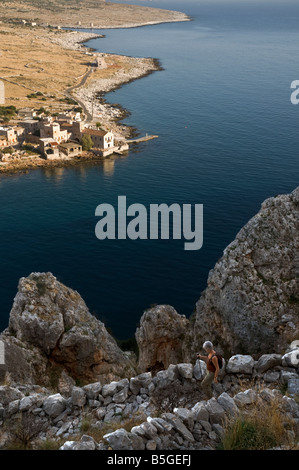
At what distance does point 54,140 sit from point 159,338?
6974 cm

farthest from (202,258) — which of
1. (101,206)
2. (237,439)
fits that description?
(237,439)

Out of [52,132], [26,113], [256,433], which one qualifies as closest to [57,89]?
[26,113]

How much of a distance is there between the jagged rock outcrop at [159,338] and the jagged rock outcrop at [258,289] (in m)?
1.70

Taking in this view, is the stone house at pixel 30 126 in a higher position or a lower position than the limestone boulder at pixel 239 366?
higher

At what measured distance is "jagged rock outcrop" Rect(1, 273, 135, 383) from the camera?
71.5ft

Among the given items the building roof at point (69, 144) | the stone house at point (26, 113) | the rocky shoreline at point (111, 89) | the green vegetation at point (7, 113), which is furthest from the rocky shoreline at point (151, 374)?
the stone house at point (26, 113)

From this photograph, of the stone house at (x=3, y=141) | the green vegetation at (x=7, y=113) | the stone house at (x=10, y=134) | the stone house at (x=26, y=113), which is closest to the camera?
the stone house at (x=3, y=141)

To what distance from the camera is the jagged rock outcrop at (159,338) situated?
26.3 m

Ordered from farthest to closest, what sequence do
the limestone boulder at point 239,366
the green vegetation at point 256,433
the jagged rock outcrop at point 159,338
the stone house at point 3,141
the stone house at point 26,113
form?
the stone house at point 26,113 < the stone house at point 3,141 < the jagged rock outcrop at point 159,338 < the limestone boulder at point 239,366 < the green vegetation at point 256,433

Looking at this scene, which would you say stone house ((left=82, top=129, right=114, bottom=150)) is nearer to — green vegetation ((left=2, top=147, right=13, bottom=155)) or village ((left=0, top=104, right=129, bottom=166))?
village ((left=0, top=104, right=129, bottom=166))

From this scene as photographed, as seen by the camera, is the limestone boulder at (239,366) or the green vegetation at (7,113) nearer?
the limestone boulder at (239,366)

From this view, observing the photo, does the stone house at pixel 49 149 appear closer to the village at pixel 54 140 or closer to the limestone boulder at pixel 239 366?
the village at pixel 54 140

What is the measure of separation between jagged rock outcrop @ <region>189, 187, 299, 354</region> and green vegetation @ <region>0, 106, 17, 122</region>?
85.9 metres
